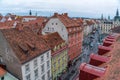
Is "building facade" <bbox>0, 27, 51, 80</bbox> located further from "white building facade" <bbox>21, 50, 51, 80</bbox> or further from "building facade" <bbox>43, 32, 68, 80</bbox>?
"building facade" <bbox>43, 32, 68, 80</bbox>

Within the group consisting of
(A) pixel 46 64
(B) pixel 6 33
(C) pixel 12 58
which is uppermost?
(B) pixel 6 33

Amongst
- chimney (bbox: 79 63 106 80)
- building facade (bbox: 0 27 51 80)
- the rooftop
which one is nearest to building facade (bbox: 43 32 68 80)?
the rooftop

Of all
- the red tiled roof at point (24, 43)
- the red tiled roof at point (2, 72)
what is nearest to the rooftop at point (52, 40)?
the red tiled roof at point (24, 43)

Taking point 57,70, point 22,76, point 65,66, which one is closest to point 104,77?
point 22,76

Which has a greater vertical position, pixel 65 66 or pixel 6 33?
pixel 6 33

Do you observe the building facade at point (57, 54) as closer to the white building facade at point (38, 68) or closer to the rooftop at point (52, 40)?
the rooftop at point (52, 40)

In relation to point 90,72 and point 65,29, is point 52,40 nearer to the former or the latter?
point 65,29

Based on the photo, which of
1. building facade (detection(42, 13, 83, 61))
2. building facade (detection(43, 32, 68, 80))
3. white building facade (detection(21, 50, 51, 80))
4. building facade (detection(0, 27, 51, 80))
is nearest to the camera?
building facade (detection(0, 27, 51, 80))

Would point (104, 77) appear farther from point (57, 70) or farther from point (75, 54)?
point (75, 54)
